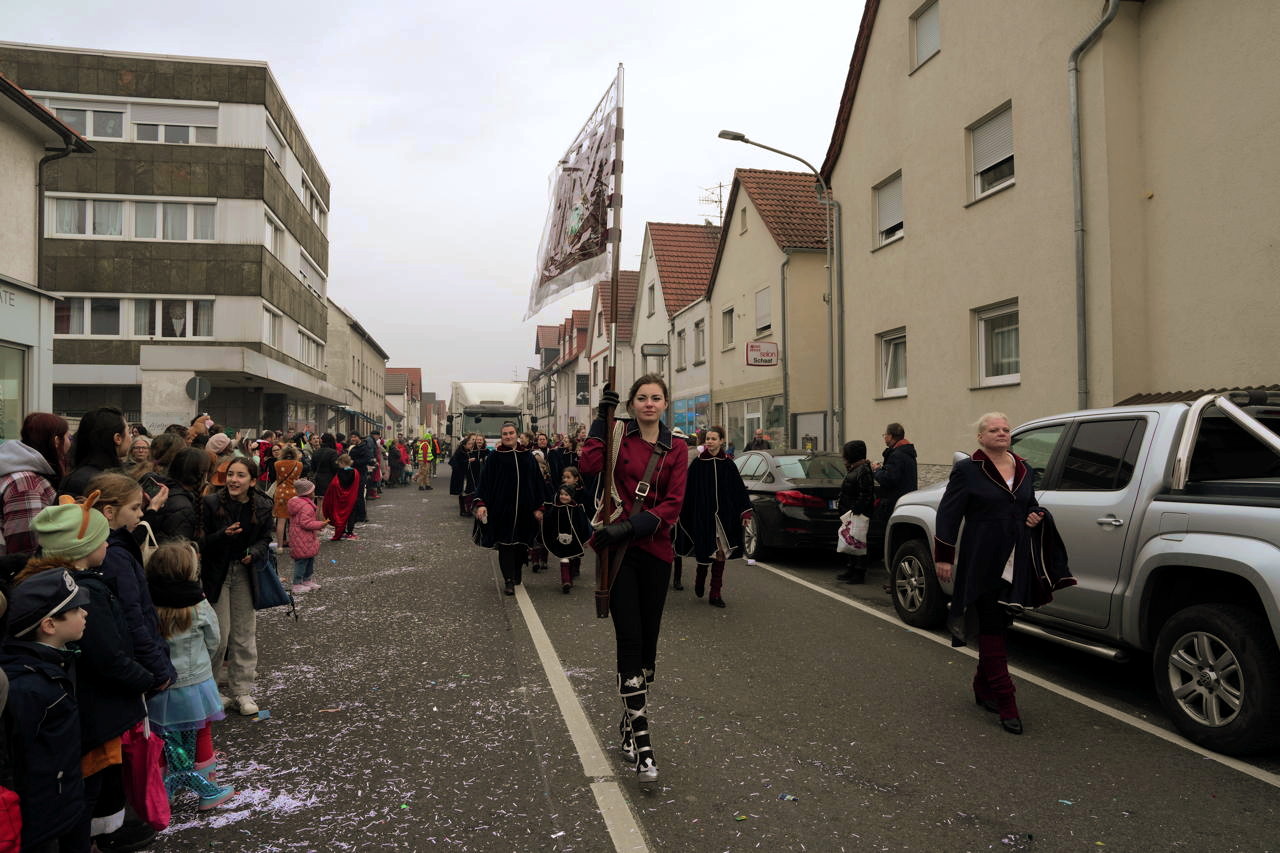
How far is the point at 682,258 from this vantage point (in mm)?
33000

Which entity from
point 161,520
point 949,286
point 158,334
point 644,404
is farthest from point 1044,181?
point 158,334

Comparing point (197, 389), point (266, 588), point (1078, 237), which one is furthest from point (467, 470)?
point (266, 588)

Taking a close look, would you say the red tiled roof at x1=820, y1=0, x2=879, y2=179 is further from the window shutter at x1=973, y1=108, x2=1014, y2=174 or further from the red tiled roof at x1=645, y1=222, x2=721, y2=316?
the red tiled roof at x1=645, y1=222, x2=721, y2=316

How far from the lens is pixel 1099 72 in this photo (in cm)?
1077

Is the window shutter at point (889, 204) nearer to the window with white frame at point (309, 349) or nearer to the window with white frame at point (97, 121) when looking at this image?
the window with white frame at point (97, 121)

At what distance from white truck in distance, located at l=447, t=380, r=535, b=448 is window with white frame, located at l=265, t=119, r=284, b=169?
37.4 ft

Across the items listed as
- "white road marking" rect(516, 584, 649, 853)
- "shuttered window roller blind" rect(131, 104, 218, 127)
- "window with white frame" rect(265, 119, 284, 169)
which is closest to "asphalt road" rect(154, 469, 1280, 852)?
"white road marking" rect(516, 584, 649, 853)

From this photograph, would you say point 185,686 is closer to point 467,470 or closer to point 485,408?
point 467,470

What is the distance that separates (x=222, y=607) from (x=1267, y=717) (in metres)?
5.39

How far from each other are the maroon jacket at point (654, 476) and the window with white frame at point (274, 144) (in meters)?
31.4

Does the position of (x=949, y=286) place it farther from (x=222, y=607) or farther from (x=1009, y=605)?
(x=222, y=607)

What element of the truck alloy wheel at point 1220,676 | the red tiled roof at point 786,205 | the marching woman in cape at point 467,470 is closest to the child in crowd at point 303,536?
the marching woman in cape at point 467,470

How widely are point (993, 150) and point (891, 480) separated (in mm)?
6859

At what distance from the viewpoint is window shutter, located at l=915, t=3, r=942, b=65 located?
14633mm
